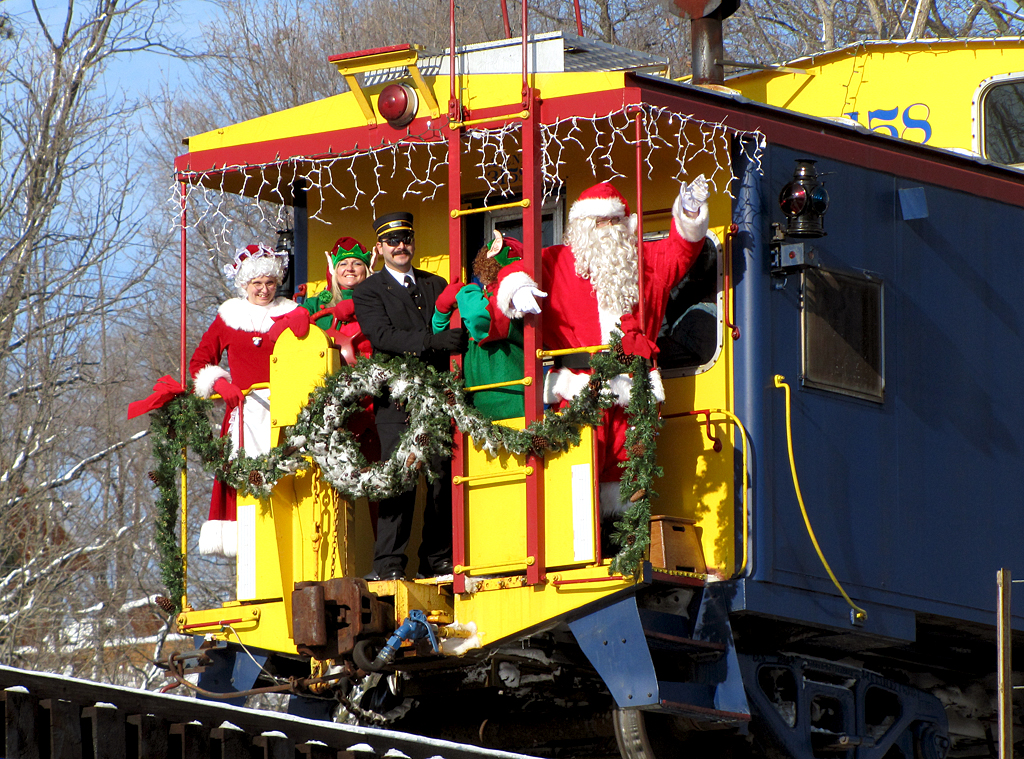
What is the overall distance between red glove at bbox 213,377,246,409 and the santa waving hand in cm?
166

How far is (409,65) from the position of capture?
873cm

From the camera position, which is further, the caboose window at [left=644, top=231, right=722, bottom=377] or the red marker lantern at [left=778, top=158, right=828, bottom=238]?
the caboose window at [left=644, top=231, right=722, bottom=377]

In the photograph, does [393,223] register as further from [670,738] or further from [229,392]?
[670,738]

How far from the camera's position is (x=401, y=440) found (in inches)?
329

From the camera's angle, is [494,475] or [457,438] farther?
[457,438]

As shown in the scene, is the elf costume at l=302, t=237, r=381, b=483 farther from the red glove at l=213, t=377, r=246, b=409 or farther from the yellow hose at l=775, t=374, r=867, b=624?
the yellow hose at l=775, t=374, r=867, b=624

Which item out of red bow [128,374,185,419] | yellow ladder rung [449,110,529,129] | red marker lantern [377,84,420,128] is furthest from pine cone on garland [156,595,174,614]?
yellow ladder rung [449,110,529,129]

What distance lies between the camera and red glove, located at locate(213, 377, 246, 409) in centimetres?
903

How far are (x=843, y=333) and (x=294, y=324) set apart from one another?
9.02 ft

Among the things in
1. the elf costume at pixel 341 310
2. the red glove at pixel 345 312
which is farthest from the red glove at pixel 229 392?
the red glove at pixel 345 312

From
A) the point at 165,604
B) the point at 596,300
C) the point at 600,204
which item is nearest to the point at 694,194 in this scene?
the point at 600,204

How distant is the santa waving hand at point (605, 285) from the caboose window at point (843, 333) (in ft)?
2.41

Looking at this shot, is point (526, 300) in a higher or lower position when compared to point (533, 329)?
higher

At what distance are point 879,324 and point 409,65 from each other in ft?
8.91
